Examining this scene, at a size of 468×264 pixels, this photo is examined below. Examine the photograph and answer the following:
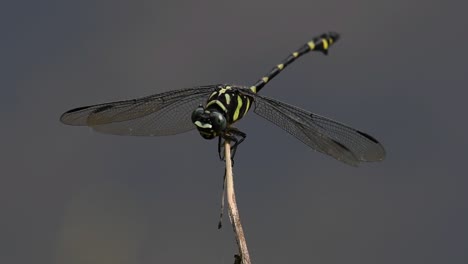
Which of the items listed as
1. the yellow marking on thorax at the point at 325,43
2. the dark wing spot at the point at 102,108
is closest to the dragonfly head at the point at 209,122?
the dark wing spot at the point at 102,108

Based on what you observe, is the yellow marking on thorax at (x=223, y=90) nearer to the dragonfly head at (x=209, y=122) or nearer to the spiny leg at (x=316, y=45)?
the dragonfly head at (x=209, y=122)

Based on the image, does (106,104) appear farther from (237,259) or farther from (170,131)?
(237,259)

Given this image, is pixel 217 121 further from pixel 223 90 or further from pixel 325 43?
pixel 325 43

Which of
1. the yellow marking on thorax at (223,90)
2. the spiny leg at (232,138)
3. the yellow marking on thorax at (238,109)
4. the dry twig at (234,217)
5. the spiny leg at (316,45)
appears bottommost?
the dry twig at (234,217)

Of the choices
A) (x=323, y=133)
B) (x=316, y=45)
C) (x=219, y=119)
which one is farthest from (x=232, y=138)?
(x=316, y=45)

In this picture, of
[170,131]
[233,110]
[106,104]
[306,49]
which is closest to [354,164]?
[233,110]

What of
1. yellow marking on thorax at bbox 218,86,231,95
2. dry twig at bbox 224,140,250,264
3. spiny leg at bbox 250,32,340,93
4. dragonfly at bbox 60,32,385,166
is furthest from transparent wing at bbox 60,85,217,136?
spiny leg at bbox 250,32,340,93

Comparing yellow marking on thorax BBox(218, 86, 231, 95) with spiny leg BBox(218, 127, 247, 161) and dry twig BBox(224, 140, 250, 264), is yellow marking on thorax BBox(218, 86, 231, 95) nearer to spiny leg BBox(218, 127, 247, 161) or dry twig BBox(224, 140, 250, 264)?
spiny leg BBox(218, 127, 247, 161)
